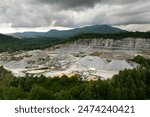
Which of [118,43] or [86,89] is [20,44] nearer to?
[118,43]

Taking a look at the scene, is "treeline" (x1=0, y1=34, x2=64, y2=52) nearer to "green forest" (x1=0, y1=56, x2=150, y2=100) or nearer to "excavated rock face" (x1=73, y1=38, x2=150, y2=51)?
"excavated rock face" (x1=73, y1=38, x2=150, y2=51)

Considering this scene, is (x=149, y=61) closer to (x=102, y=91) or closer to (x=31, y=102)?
(x=102, y=91)

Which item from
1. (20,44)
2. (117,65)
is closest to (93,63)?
(117,65)

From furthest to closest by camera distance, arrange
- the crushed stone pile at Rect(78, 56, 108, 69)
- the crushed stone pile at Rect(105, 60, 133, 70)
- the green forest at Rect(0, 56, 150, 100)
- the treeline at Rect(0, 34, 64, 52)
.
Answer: the treeline at Rect(0, 34, 64, 52), the crushed stone pile at Rect(78, 56, 108, 69), the crushed stone pile at Rect(105, 60, 133, 70), the green forest at Rect(0, 56, 150, 100)

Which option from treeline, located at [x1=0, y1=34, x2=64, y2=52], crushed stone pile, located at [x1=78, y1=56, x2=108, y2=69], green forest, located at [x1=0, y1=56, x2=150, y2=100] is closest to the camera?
green forest, located at [x1=0, y1=56, x2=150, y2=100]

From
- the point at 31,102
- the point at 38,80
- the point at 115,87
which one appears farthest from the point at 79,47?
the point at 31,102

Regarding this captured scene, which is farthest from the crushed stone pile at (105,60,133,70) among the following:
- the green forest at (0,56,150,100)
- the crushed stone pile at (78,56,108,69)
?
the green forest at (0,56,150,100)

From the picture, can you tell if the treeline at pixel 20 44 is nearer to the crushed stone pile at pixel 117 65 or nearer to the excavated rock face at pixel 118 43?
the excavated rock face at pixel 118 43
